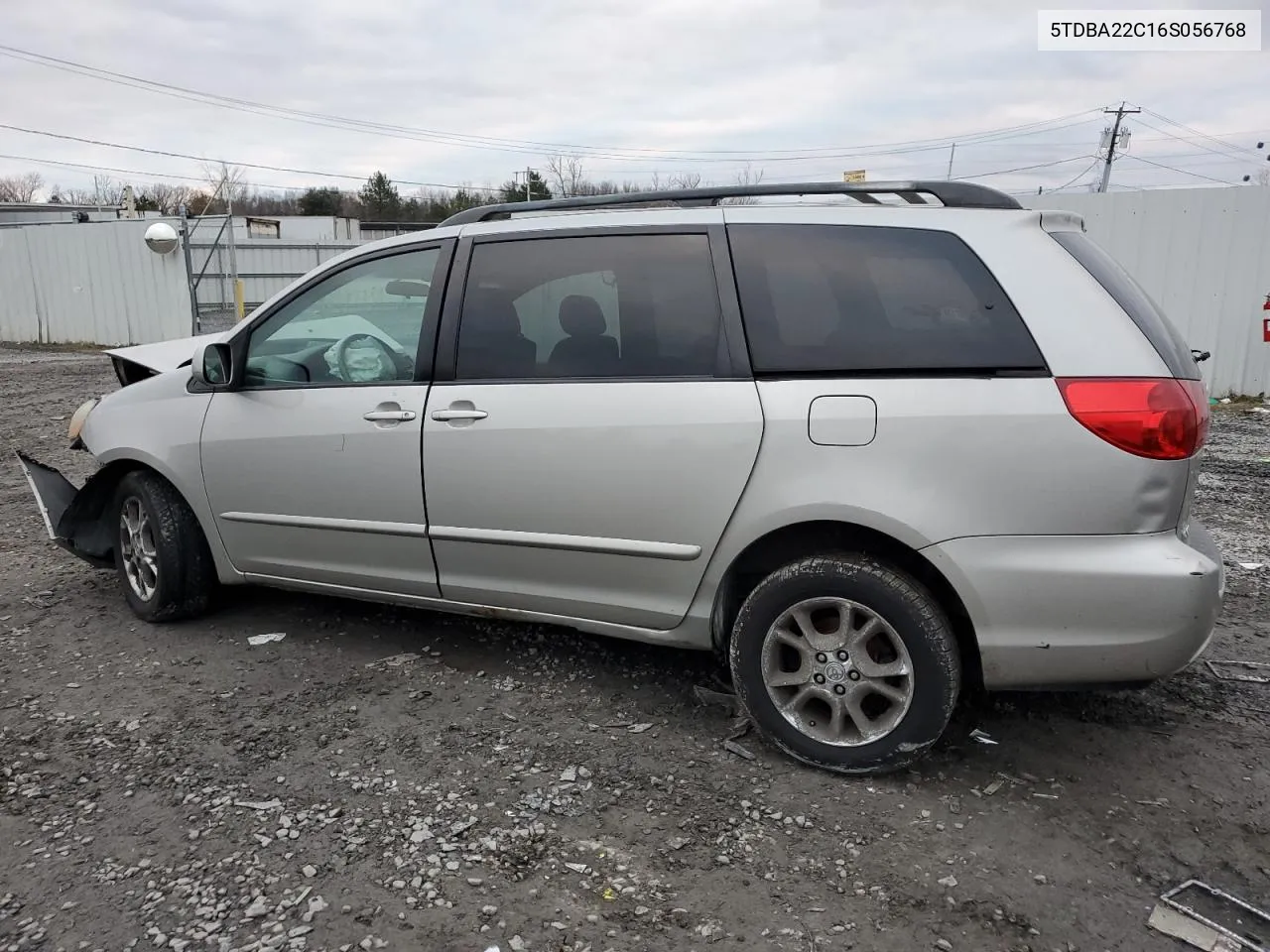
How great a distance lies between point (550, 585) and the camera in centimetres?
338

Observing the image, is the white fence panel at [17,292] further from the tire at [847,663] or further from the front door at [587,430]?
the tire at [847,663]

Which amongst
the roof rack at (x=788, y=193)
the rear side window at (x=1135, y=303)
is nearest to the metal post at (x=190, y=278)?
the roof rack at (x=788, y=193)

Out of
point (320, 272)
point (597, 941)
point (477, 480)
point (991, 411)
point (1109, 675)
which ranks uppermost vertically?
point (320, 272)

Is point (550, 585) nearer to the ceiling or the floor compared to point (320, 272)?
nearer to the floor

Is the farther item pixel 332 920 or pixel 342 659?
pixel 342 659

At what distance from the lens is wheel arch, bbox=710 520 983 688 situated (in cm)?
287

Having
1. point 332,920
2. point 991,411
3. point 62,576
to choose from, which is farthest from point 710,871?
point 62,576

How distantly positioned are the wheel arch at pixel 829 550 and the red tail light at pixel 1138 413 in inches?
23.9

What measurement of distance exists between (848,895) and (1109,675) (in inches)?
39.1

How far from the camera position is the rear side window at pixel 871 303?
108 inches

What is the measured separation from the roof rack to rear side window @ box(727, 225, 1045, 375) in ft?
0.62

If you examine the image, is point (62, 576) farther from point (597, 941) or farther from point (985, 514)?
point (985, 514)

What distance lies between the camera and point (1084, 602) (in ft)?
8.54

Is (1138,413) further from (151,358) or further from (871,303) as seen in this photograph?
(151,358)
